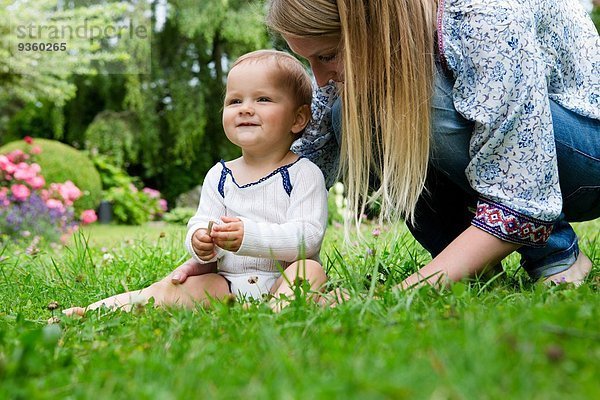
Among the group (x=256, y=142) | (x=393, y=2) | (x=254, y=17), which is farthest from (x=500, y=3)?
(x=254, y=17)

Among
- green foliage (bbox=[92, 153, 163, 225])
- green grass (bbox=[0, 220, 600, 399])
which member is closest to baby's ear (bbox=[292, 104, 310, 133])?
green grass (bbox=[0, 220, 600, 399])

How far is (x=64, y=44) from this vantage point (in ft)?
36.4

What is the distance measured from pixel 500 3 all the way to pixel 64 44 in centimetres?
1017

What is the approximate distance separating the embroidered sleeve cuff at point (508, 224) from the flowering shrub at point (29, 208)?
419cm

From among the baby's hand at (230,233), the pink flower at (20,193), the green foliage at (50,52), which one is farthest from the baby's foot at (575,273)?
the green foliage at (50,52)

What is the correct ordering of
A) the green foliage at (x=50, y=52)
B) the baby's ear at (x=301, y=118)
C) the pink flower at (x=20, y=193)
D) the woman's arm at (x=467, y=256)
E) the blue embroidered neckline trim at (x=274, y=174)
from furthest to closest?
the green foliage at (x=50, y=52)
the pink flower at (x=20, y=193)
the baby's ear at (x=301, y=118)
the blue embroidered neckline trim at (x=274, y=174)
the woman's arm at (x=467, y=256)

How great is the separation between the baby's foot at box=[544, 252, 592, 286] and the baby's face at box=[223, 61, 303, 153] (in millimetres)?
1019

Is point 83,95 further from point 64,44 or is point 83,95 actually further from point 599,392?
point 599,392

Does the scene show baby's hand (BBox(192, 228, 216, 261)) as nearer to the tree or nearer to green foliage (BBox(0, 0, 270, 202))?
green foliage (BBox(0, 0, 270, 202))

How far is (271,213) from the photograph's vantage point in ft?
7.68

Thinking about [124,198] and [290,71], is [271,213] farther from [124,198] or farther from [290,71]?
[124,198]

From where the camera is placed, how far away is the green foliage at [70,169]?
360 inches

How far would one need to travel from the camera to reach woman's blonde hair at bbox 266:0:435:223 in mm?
2102

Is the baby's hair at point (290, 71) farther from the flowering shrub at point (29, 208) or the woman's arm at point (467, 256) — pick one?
the flowering shrub at point (29, 208)
